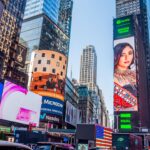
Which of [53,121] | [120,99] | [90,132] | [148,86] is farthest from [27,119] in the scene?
[148,86]

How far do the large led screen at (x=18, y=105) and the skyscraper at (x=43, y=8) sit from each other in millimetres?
82754

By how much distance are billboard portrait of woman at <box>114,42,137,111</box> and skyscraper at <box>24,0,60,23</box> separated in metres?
41.9

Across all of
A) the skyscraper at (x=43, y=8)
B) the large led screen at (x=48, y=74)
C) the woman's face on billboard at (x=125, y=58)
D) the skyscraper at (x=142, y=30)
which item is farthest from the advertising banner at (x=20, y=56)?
the skyscraper at (x=142, y=30)

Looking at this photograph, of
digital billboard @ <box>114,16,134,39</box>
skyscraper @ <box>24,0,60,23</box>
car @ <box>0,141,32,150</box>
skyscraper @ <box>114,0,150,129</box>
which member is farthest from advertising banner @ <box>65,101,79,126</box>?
car @ <box>0,141,32,150</box>

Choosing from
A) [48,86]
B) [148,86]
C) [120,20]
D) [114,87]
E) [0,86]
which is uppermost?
[120,20]

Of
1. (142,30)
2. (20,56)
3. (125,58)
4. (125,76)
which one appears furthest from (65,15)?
(20,56)

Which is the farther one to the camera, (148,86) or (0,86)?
(148,86)

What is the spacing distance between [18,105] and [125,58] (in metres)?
72.6

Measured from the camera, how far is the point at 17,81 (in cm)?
8406

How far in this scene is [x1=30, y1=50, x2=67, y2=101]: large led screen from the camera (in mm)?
75562

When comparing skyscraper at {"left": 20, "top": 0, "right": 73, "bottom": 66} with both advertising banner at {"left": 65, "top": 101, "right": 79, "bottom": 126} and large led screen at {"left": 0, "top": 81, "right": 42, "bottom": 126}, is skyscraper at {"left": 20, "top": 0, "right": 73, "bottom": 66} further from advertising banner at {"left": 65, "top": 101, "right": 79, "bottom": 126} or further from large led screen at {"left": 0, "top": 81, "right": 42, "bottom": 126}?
large led screen at {"left": 0, "top": 81, "right": 42, "bottom": 126}

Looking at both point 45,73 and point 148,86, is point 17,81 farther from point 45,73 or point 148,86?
point 148,86

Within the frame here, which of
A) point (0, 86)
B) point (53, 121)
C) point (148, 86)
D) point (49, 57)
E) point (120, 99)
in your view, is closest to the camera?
point (0, 86)

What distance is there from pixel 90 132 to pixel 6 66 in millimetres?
50152
